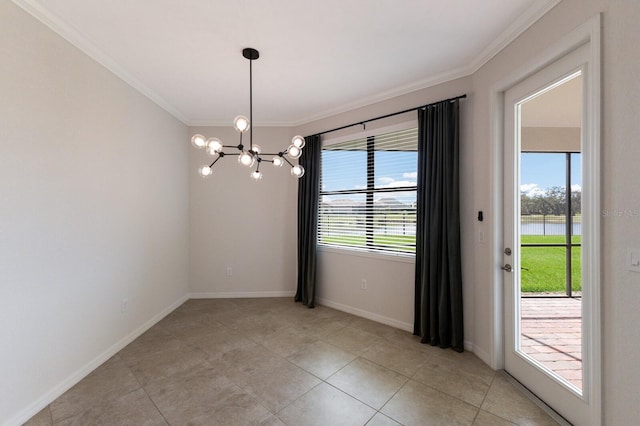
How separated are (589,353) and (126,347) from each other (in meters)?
3.94

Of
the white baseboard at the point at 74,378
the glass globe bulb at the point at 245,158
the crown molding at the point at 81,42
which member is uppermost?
the crown molding at the point at 81,42

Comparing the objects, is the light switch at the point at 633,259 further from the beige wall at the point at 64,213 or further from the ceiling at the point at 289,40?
the beige wall at the point at 64,213

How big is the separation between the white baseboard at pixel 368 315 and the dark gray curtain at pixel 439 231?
217 millimetres

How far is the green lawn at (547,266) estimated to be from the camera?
1.73m

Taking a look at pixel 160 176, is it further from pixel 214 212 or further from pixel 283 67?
pixel 283 67

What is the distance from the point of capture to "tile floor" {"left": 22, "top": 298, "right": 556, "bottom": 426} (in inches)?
70.0

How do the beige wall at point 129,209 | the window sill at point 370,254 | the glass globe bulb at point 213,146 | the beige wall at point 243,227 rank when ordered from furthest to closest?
the beige wall at point 243,227 < the window sill at point 370,254 < the glass globe bulb at point 213,146 < the beige wall at point 129,209

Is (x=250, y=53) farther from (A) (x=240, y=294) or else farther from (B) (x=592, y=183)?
(A) (x=240, y=294)

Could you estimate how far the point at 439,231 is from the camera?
2.73 meters

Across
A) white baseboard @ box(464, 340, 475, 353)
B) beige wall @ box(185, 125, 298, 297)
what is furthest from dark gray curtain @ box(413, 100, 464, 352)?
beige wall @ box(185, 125, 298, 297)

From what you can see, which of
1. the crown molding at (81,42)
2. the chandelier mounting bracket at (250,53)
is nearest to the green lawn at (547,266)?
the chandelier mounting bracket at (250,53)

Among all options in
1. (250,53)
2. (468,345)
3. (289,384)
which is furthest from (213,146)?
(468,345)

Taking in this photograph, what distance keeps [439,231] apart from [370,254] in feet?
3.30

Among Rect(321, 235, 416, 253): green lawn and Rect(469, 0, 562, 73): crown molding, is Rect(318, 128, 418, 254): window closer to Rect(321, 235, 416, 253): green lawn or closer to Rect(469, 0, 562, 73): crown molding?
Rect(321, 235, 416, 253): green lawn
